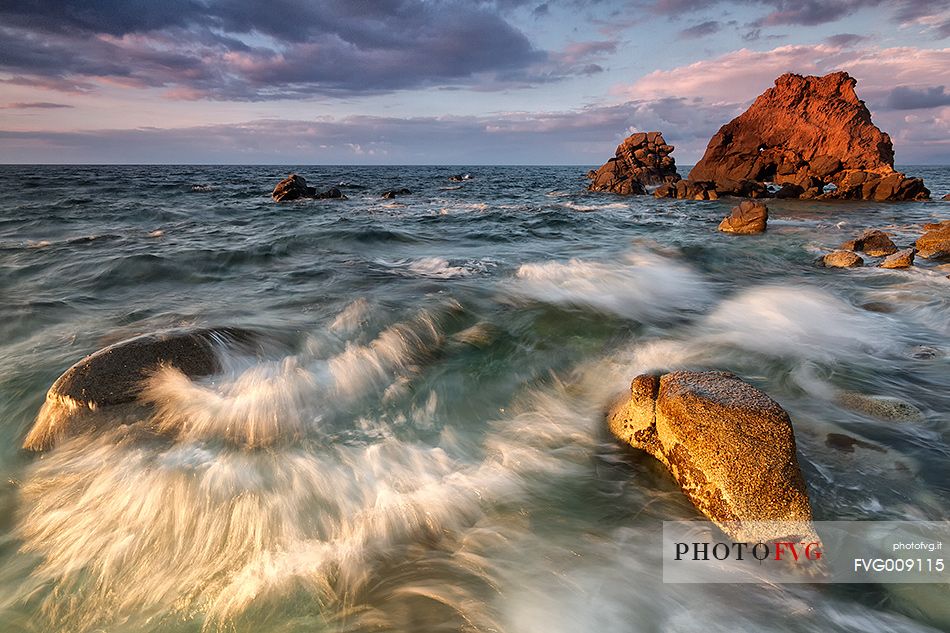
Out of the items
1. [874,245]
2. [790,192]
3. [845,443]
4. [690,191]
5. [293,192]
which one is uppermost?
[790,192]

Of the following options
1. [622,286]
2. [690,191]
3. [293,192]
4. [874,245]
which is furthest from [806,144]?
[293,192]

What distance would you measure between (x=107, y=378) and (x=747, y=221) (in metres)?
21.6

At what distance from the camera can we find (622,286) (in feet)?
34.9

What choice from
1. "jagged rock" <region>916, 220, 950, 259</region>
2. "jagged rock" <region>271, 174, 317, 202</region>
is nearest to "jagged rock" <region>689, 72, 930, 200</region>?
"jagged rock" <region>916, 220, 950, 259</region>

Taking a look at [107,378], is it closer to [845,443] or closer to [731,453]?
[731,453]

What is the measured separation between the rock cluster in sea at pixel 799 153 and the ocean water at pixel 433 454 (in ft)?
110

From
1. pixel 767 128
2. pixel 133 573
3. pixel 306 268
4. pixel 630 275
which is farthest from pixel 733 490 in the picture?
pixel 767 128

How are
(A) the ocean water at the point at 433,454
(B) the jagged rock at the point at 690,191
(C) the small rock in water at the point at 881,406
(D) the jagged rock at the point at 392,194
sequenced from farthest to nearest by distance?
(B) the jagged rock at the point at 690,191 → (D) the jagged rock at the point at 392,194 → (C) the small rock in water at the point at 881,406 → (A) the ocean water at the point at 433,454

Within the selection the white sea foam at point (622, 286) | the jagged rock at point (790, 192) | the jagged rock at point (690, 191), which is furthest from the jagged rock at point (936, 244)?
the jagged rock at point (790, 192)

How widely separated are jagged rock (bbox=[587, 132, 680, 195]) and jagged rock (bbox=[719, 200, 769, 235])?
33.1 m

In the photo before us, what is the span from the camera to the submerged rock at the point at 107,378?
4629 millimetres

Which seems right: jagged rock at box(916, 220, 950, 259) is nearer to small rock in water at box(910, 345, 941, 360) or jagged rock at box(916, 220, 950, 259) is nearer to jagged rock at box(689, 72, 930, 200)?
small rock in water at box(910, 345, 941, 360)

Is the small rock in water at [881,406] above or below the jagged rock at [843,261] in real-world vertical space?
below

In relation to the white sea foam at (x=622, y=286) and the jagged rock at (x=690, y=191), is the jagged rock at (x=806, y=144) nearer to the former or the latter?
the jagged rock at (x=690, y=191)
